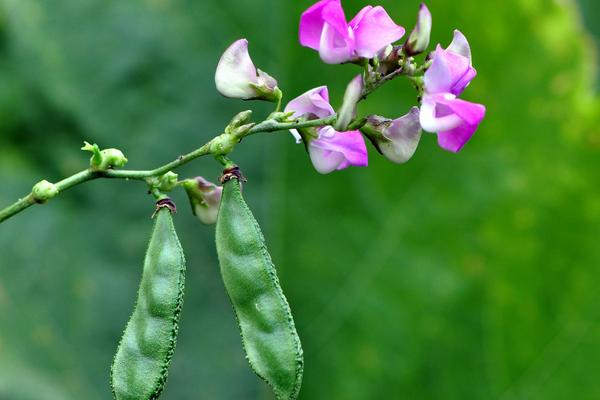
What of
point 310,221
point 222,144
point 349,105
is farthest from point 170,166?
point 310,221

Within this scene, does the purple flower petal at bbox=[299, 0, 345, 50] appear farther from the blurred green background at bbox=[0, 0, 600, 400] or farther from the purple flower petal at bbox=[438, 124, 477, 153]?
the blurred green background at bbox=[0, 0, 600, 400]

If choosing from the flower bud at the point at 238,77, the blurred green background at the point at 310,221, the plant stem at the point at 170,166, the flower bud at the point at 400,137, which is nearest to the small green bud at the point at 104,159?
the plant stem at the point at 170,166

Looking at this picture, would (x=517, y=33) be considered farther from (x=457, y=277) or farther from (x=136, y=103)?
(x=136, y=103)

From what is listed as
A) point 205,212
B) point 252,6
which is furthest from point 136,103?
point 205,212

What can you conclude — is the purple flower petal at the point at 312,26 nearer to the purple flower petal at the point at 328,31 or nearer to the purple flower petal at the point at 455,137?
the purple flower petal at the point at 328,31

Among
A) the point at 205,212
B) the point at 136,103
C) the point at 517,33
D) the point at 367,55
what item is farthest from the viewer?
the point at 136,103
